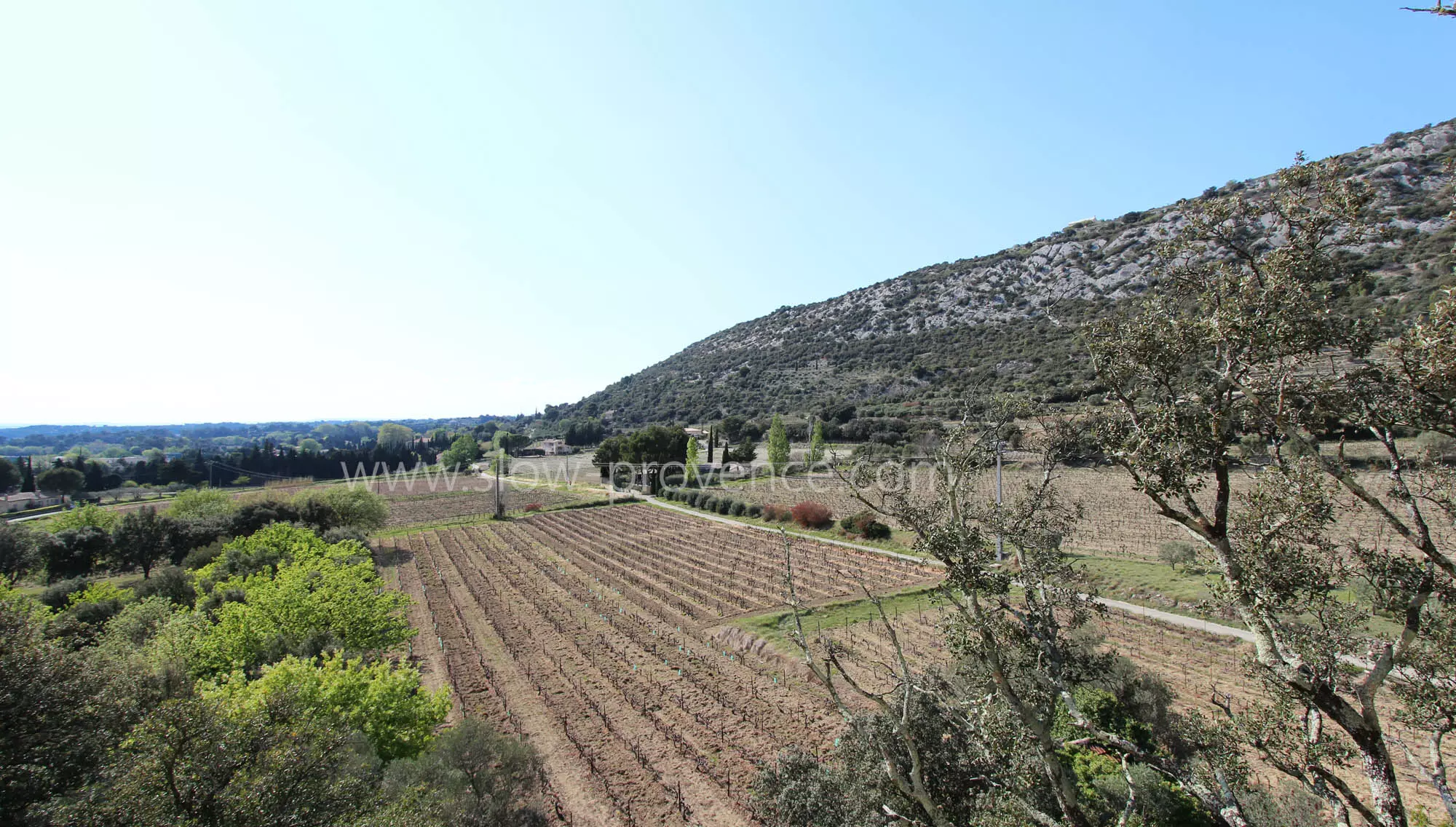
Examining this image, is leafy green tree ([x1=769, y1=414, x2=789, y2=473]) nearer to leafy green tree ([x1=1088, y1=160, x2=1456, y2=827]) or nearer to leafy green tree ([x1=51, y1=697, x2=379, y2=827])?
leafy green tree ([x1=51, y1=697, x2=379, y2=827])

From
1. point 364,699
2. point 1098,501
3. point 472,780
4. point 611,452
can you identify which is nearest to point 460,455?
point 611,452

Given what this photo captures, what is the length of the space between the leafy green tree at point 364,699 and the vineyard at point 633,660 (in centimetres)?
350

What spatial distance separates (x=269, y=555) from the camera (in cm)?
3033

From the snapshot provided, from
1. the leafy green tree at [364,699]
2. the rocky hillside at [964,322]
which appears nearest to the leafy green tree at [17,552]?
the leafy green tree at [364,699]

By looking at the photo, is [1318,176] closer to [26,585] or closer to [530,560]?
[530,560]

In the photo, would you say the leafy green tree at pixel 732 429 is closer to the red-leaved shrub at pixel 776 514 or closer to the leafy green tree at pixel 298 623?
the red-leaved shrub at pixel 776 514

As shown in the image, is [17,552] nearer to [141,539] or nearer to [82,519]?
[141,539]

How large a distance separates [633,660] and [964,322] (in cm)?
11779

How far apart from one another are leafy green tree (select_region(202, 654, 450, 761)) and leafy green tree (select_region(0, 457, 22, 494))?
106 meters

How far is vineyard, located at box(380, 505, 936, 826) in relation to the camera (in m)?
15.0

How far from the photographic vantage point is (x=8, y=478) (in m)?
81.0

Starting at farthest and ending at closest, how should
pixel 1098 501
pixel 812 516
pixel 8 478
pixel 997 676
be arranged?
1. pixel 8 478
2. pixel 1098 501
3. pixel 812 516
4. pixel 997 676

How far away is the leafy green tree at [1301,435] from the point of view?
5.38 m

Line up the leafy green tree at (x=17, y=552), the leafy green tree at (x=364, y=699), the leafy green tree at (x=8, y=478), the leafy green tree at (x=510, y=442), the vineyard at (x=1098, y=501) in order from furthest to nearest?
1. the leafy green tree at (x=510, y=442)
2. the leafy green tree at (x=8, y=478)
3. the leafy green tree at (x=17, y=552)
4. the vineyard at (x=1098, y=501)
5. the leafy green tree at (x=364, y=699)
